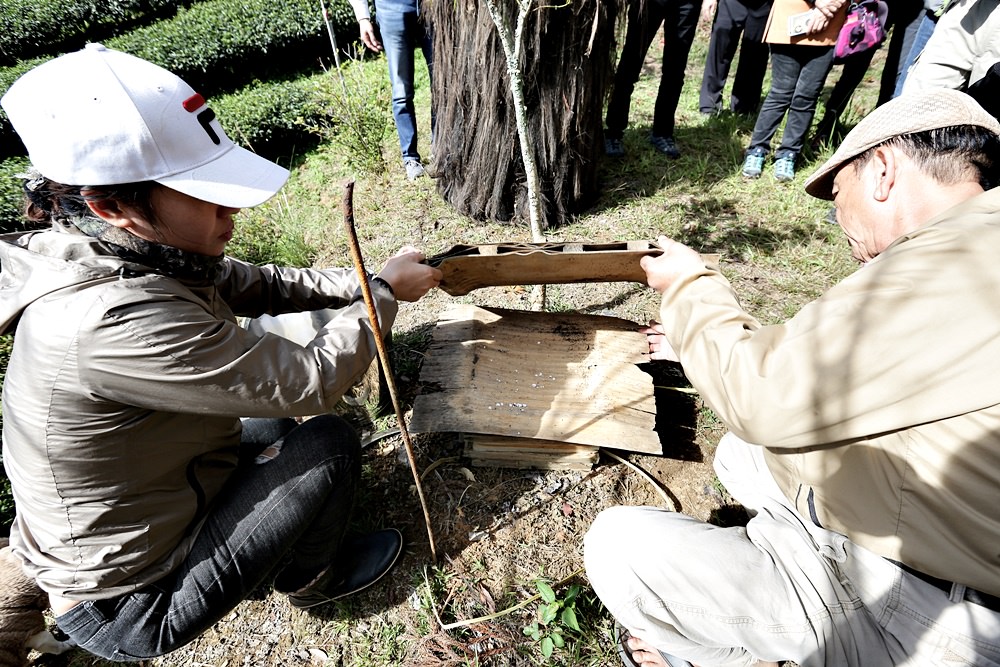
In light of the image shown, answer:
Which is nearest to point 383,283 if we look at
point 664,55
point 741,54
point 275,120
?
point 664,55

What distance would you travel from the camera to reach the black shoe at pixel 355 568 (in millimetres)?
2113

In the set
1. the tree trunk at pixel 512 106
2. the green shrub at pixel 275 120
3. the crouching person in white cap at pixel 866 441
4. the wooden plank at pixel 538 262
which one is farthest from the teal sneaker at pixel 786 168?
the green shrub at pixel 275 120

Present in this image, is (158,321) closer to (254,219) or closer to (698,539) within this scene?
(698,539)

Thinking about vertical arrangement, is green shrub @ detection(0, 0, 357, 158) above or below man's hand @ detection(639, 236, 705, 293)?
above

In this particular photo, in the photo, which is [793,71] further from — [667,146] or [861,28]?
[667,146]

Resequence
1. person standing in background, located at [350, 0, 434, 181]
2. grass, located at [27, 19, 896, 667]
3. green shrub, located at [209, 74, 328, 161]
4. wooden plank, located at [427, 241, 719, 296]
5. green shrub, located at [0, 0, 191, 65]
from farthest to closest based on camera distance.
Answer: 1. green shrub, located at [0, 0, 191, 65]
2. green shrub, located at [209, 74, 328, 161]
3. person standing in background, located at [350, 0, 434, 181]
4. wooden plank, located at [427, 241, 719, 296]
5. grass, located at [27, 19, 896, 667]

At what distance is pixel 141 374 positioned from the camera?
1.37 m

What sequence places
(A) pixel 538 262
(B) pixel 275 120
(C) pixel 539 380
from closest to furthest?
(A) pixel 538 262, (C) pixel 539 380, (B) pixel 275 120

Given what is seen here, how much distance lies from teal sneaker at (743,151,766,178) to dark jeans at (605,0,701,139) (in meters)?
0.81

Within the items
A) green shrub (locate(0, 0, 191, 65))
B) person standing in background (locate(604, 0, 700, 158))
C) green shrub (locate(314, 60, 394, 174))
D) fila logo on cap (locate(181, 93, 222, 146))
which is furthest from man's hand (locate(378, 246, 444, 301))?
green shrub (locate(0, 0, 191, 65))

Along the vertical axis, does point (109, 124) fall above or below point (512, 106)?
above

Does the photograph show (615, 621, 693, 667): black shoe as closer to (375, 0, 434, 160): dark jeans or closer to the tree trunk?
the tree trunk

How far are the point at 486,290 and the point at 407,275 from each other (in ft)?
5.47

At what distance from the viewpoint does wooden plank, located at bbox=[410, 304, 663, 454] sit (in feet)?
8.07
